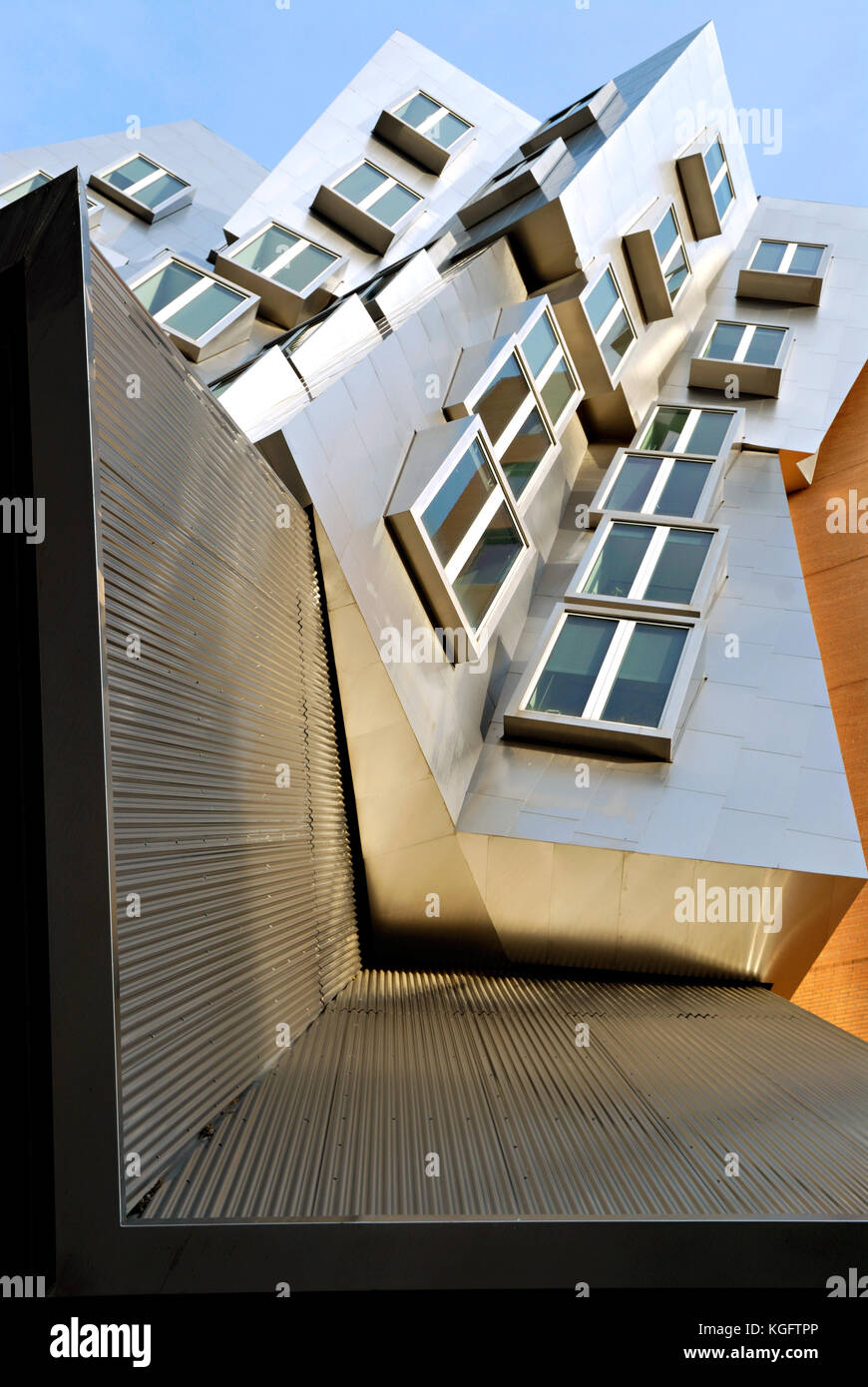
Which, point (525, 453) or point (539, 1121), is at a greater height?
point (525, 453)

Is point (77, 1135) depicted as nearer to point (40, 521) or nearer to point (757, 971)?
point (40, 521)

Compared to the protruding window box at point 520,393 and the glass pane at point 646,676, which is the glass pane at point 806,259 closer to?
the protruding window box at point 520,393

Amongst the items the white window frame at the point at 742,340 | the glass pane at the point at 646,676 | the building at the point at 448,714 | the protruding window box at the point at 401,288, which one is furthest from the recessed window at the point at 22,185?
the glass pane at the point at 646,676

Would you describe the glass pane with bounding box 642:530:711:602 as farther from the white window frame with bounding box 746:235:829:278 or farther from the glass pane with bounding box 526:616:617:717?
the white window frame with bounding box 746:235:829:278

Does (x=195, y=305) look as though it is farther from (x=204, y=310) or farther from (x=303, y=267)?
(x=303, y=267)

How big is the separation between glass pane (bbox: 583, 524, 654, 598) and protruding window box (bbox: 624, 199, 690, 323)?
7.04 meters

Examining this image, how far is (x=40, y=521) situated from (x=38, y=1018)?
3028mm

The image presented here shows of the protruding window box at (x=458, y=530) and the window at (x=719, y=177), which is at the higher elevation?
the window at (x=719, y=177)

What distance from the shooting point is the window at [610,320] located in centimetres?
1861

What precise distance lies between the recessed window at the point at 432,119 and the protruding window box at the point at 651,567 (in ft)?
55.8

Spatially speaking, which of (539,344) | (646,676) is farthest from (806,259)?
(646,676)

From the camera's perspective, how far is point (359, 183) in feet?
86.4

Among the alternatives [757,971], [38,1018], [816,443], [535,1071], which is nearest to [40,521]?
[38,1018]

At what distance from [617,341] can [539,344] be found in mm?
3509
